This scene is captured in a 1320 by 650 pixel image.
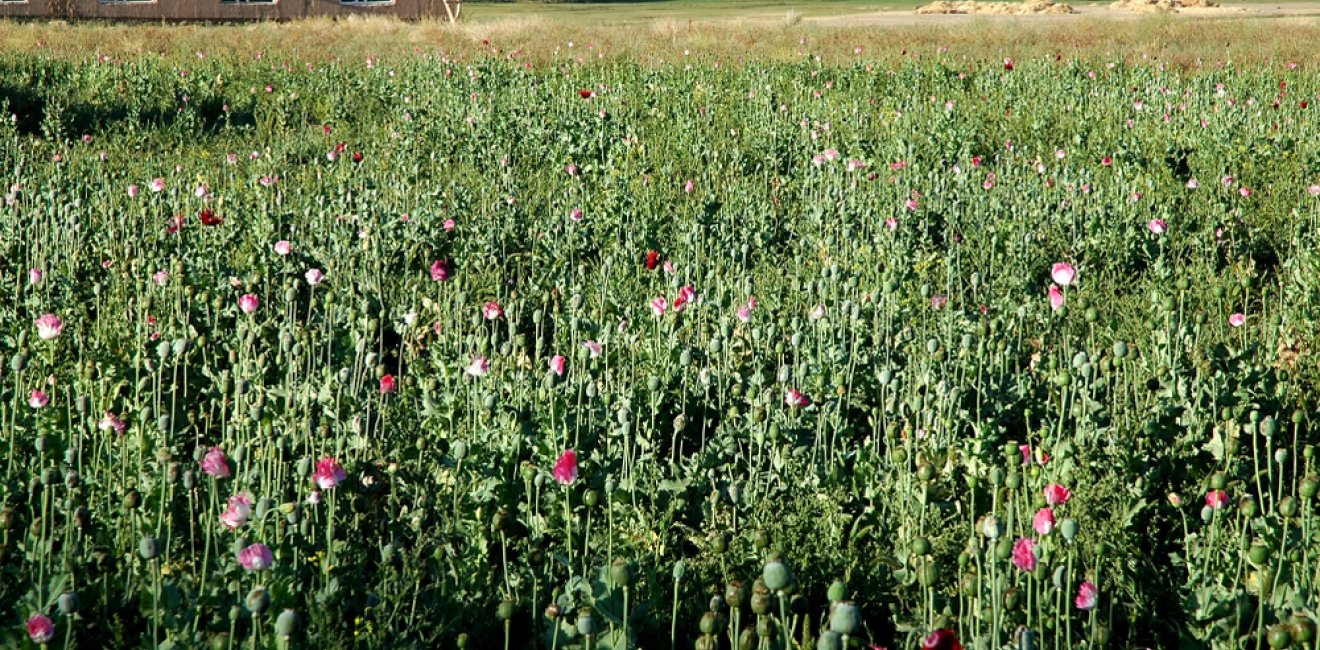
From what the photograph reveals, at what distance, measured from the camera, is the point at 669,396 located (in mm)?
3889

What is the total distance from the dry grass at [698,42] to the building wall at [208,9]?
45.5 ft

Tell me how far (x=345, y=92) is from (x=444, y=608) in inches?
379

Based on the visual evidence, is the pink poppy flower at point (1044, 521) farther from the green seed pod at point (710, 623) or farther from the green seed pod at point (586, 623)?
the green seed pod at point (586, 623)

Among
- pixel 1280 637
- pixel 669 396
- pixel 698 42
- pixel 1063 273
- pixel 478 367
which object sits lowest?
pixel 669 396

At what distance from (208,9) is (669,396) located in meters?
35.4

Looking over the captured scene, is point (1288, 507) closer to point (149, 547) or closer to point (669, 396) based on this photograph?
point (669, 396)

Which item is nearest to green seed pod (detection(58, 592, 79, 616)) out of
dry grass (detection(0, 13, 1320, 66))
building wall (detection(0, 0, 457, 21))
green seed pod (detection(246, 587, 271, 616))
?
green seed pod (detection(246, 587, 271, 616))

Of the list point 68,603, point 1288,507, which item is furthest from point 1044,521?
point 68,603

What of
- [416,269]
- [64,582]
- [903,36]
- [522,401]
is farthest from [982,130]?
[903,36]

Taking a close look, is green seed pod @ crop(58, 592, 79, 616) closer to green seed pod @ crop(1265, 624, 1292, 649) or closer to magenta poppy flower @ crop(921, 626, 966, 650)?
magenta poppy flower @ crop(921, 626, 966, 650)

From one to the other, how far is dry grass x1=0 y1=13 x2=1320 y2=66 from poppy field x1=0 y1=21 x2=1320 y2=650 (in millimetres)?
7125

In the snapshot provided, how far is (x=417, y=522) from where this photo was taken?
2697 millimetres

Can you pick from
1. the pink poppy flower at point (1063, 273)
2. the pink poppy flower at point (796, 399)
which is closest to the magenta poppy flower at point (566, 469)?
the pink poppy flower at point (796, 399)

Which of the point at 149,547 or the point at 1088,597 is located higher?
the point at 149,547
